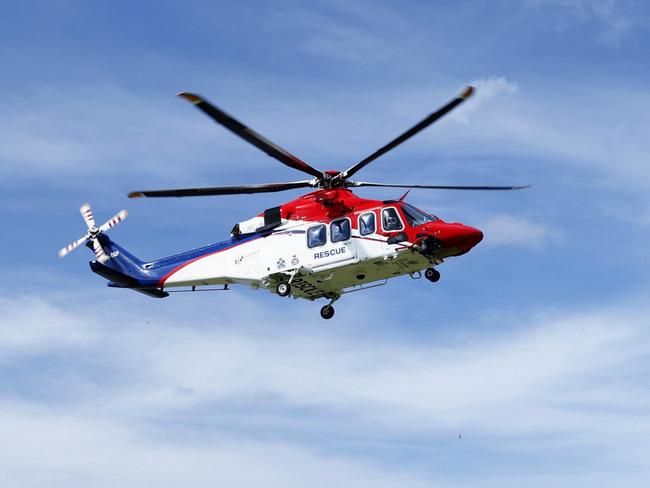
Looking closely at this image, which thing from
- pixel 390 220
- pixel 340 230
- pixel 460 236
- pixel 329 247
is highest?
→ pixel 340 230

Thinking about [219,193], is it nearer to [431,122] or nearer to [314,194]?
[314,194]

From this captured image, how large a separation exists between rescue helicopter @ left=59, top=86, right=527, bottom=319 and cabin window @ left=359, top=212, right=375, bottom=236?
0.14 feet

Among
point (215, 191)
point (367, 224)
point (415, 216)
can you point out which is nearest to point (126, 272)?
point (215, 191)

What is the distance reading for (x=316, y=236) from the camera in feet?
125

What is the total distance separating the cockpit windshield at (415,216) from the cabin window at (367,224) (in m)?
1.37

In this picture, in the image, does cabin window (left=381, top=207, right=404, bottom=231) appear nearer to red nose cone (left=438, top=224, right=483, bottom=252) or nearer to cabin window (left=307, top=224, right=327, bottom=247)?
red nose cone (left=438, top=224, right=483, bottom=252)

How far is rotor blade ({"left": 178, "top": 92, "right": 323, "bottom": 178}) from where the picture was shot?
101ft

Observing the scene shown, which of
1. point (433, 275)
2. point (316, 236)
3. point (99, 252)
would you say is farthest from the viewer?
point (99, 252)

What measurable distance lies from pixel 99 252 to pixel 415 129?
18.5m

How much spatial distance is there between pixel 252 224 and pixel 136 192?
554 cm

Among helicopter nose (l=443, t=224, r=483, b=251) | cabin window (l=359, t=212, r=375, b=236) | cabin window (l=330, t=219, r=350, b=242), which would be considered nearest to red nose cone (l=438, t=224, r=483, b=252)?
helicopter nose (l=443, t=224, r=483, b=251)

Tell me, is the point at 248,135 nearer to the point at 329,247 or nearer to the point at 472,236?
the point at 329,247

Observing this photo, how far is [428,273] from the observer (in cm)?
3647

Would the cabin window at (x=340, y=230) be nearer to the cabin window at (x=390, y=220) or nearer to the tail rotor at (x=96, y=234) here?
the cabin window at (x=390, y=220)
